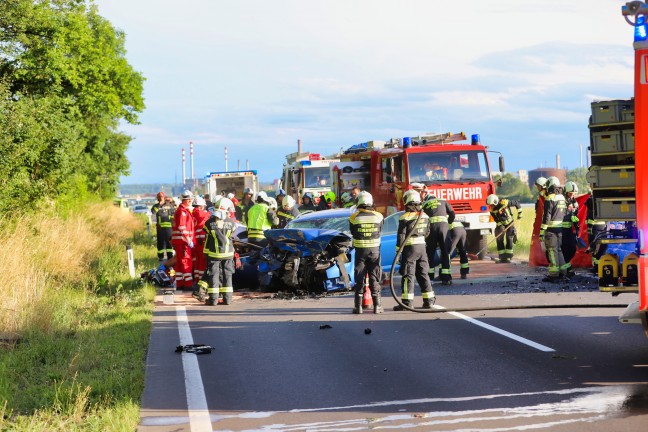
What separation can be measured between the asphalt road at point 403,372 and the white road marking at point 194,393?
1 centimetres

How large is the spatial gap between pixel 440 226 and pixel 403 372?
7.79 m

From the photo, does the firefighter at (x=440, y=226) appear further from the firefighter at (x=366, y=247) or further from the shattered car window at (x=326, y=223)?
the firefighter at (x=366, y=247)

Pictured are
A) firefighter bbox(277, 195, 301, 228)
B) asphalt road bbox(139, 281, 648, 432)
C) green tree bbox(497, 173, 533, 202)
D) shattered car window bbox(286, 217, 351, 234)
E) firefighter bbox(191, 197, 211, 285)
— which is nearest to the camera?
asphalt road bbox(139, 281, 648, 432)

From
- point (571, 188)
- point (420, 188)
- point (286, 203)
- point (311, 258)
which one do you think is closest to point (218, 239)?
point (311, 258)

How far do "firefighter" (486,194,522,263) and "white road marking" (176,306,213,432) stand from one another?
1029 centimetres

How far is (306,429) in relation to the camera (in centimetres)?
666

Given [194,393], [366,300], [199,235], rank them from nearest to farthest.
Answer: [194,393] < [366,300] < [199,235]

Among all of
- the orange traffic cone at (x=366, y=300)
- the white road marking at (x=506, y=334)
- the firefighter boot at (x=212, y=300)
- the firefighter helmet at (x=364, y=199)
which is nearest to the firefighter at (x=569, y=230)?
the orange traffic cone at (x=366, y=300)

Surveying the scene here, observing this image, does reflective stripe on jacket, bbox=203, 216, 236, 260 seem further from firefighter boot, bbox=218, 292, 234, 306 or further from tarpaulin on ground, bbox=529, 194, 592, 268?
tarpaulin on ground, bbox=529, 194, 592, 268

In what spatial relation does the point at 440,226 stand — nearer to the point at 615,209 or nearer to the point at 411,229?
the point at 411,229

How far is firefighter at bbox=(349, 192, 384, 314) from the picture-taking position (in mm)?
13102

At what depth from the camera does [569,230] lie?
54.4ft

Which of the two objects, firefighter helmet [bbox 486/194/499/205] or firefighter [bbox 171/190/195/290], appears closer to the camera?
firefighter [bbox 171/190/195/290]

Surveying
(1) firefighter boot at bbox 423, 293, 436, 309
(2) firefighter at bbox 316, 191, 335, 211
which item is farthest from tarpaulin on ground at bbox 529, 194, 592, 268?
(2) firefighter at bbox 316, 191, 335, 211
